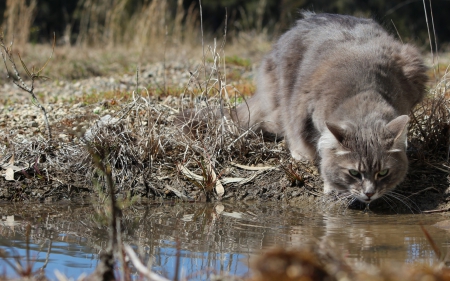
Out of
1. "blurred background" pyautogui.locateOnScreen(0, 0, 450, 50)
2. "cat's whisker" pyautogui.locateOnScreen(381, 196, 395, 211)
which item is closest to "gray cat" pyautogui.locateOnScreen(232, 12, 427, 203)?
"cat's whisker" pyautogui.locateOnScreen(381, 196, 395, 211)

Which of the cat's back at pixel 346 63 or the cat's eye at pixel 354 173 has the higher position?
the cat's back at pixel 346 63

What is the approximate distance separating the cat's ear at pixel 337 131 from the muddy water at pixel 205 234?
53 cm

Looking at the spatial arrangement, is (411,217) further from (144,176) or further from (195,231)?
(144,176)

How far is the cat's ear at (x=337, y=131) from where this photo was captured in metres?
3.79

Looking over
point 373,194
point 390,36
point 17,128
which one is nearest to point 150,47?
point 17,128

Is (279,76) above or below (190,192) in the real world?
above

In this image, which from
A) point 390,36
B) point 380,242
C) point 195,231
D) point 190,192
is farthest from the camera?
point 390,36

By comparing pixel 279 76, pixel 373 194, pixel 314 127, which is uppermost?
pixel 279 76

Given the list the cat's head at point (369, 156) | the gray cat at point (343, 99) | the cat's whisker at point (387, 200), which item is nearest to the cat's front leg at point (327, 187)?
the gray cat at point (343, 99)

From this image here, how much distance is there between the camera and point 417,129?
15.3ft

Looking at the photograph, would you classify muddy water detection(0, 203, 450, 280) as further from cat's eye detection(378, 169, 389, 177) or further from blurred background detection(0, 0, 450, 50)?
blurred background detection(0, 0, 450, 50)

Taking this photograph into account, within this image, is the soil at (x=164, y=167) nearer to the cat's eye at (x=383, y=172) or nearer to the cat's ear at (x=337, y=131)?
the cat's eye at (x=383, y=172)

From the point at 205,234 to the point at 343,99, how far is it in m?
1.53

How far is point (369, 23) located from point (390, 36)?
0.22 meters
